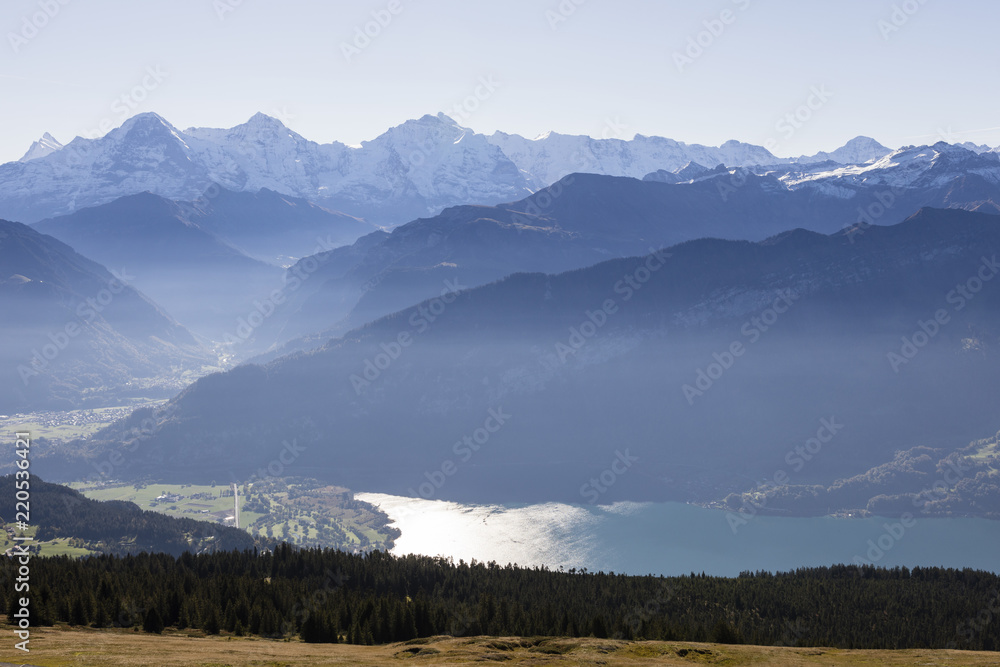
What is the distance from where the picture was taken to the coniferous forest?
8888 centimetres

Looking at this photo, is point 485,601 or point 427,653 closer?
point 427,653

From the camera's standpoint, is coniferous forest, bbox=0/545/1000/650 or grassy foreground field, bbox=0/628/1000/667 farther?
coniferous forest, bbox=0/545/1000/650

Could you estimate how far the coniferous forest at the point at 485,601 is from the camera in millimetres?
88875

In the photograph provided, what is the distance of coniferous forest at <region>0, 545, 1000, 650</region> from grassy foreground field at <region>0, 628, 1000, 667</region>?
888 centimetres

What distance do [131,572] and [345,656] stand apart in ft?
218

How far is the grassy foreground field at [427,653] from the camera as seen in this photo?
62219 millimetres

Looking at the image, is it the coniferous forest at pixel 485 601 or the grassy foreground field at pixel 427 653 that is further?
the coniferous forest at pixel 485 601

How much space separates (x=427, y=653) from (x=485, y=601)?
4293 cm

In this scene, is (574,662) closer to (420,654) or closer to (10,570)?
(420,654)

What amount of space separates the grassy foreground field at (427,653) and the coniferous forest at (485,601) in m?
8.88

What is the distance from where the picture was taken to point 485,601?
115812 mm

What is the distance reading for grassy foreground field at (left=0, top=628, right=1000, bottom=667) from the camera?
62219mm

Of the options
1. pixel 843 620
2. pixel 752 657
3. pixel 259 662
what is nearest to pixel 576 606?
pixel 843 620

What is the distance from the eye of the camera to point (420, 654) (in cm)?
7419
